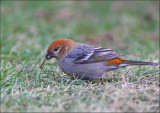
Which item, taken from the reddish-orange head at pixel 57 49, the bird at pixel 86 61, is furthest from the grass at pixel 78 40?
the reddish-orange head at pixel 57 49

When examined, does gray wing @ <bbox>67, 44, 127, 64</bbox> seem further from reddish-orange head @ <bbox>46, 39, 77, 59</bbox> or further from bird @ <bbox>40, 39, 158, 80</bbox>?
reddish-orange head @ <bbox>46, 39, 77, 59</bbox>

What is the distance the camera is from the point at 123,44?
9.16 meters

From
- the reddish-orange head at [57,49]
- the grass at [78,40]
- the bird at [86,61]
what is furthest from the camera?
the reddish-orange head at [57,49]

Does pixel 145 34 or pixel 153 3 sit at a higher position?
pixel 153 3

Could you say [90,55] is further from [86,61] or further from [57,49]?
[57,49]

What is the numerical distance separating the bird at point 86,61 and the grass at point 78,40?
0.57 ft

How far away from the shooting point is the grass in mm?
3900

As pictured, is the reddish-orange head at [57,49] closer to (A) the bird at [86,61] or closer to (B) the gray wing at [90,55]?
(A) the bird at [86,61]

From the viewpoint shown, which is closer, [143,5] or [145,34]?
[145,34]

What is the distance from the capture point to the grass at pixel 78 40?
3.90 metres

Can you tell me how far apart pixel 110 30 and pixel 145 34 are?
4.20ft

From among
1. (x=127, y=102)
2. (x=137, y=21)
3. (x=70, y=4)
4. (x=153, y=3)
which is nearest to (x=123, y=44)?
(x=137, y=21)

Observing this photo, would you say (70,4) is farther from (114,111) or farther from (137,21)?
(114,111)

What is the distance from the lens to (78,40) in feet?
26.7
